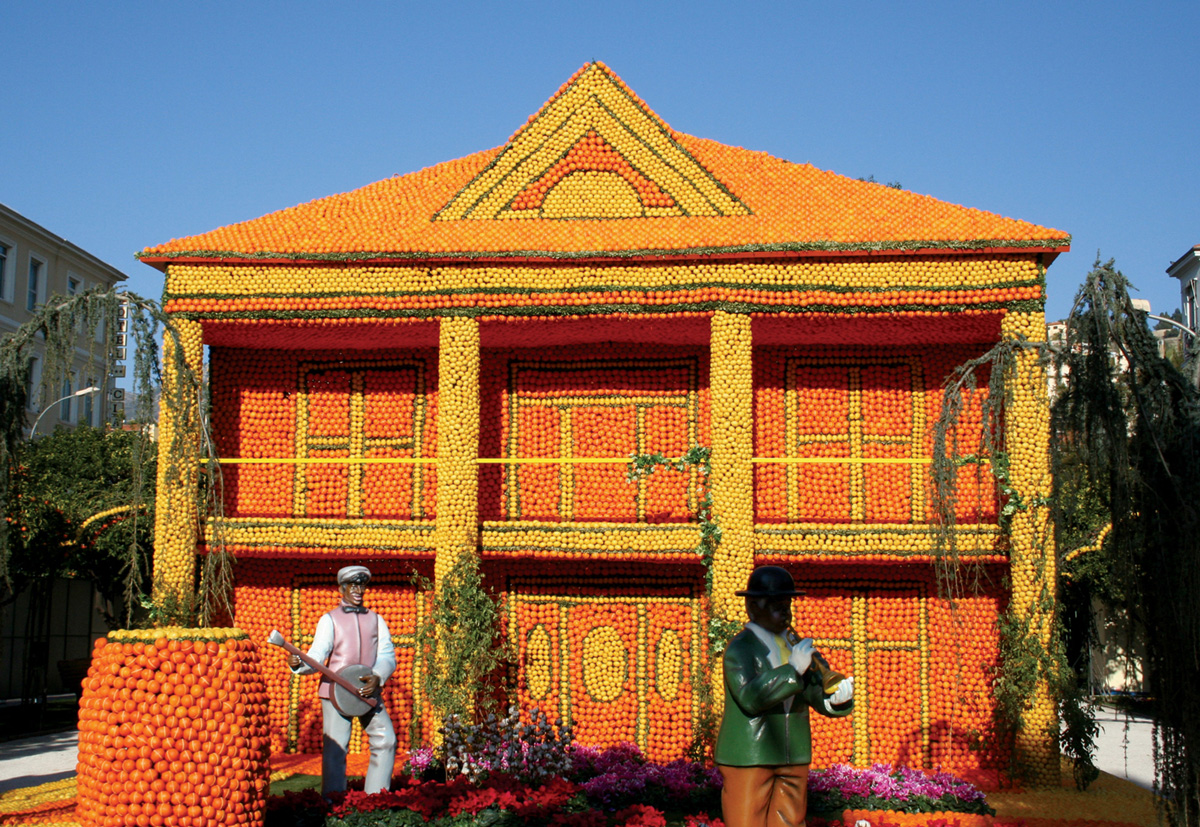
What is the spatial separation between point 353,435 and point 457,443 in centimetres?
201

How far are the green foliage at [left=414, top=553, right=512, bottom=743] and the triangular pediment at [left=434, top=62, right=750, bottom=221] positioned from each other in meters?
4.59

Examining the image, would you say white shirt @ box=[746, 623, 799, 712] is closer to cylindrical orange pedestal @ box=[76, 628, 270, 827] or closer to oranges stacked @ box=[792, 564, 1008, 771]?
cylindrical orange pedestal @ box=[76, 628, 270, 827]

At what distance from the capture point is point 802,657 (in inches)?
233

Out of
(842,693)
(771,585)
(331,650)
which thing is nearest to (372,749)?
(331,650)

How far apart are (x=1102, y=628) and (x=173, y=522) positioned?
2021cm

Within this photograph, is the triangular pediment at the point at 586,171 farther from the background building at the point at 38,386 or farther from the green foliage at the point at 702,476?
the background building at the point at 38,386

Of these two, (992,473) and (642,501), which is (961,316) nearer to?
(992,473)

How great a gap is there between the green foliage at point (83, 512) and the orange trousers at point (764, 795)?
6.22 m

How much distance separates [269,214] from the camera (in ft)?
45.1

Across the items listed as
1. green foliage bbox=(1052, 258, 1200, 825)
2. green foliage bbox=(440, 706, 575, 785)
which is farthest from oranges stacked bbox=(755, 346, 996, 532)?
green foliage bbox=(1052, 258, 1200, 825)

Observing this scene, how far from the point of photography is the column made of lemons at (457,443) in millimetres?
12102

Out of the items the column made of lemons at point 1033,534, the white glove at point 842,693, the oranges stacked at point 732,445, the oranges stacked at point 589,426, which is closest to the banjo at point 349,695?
the white glove at point 842,693

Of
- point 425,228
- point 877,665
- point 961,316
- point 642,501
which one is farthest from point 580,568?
point 961,316

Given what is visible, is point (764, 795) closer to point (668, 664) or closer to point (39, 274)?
point (668, 664)
